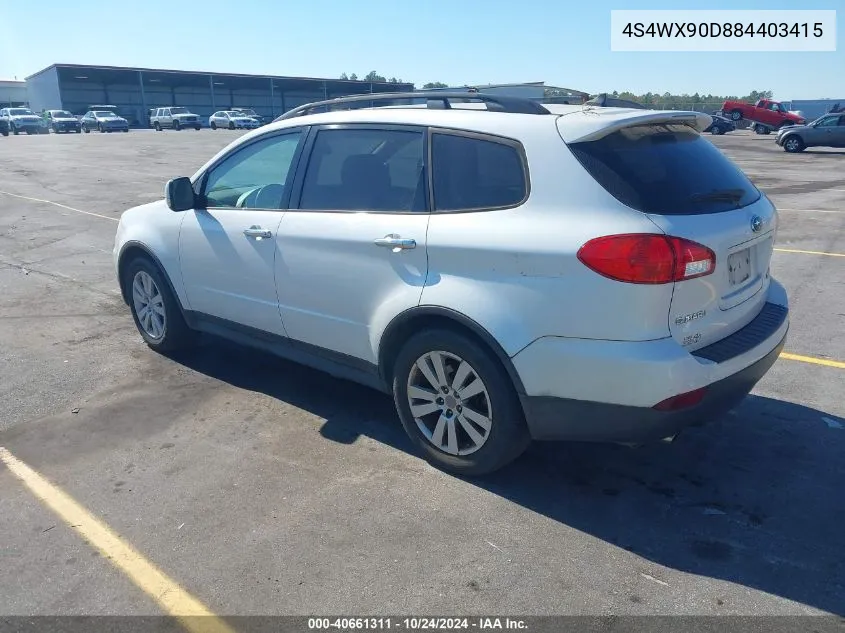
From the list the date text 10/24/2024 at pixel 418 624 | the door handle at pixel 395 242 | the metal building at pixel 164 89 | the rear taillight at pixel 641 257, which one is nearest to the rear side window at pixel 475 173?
the door handle at pixel 395 242

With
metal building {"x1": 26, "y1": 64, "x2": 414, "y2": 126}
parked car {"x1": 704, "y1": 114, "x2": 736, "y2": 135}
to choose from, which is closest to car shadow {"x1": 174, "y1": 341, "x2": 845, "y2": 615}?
parked car {"x1": 704, "y1": 114, "x2": 736, "y2": 135}

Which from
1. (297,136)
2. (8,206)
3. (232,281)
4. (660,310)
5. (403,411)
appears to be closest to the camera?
(660,310)

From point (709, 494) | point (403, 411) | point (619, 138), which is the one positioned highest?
point (619, 138)

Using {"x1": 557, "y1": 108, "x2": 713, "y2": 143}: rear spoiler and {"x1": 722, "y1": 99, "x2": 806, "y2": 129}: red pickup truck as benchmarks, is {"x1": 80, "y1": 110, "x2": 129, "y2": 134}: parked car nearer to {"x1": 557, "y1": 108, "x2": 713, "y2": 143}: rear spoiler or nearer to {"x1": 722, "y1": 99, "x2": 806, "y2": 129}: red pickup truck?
{"x1": 722, "y1": 99, "x2": 806, "y2": 129}: red pickup truck

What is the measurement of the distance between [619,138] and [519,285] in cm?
86

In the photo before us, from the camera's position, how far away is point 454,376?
362 centimetres

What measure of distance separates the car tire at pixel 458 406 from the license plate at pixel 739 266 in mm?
1159

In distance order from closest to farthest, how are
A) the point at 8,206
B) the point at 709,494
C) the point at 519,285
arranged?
the point at 519,285 < the point at 709,494 < the point at 8,206

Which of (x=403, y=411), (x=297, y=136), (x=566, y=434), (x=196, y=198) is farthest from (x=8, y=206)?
(x=566, y=434)

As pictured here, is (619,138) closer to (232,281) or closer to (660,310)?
(660,310)

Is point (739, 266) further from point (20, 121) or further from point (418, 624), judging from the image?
point (20, 121)

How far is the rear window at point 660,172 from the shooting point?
10.3 feet

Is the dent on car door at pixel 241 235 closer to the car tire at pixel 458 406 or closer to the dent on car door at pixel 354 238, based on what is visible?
the dent on car door at pixel 354 238

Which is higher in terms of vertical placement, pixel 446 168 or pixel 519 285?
pixel 446 168
